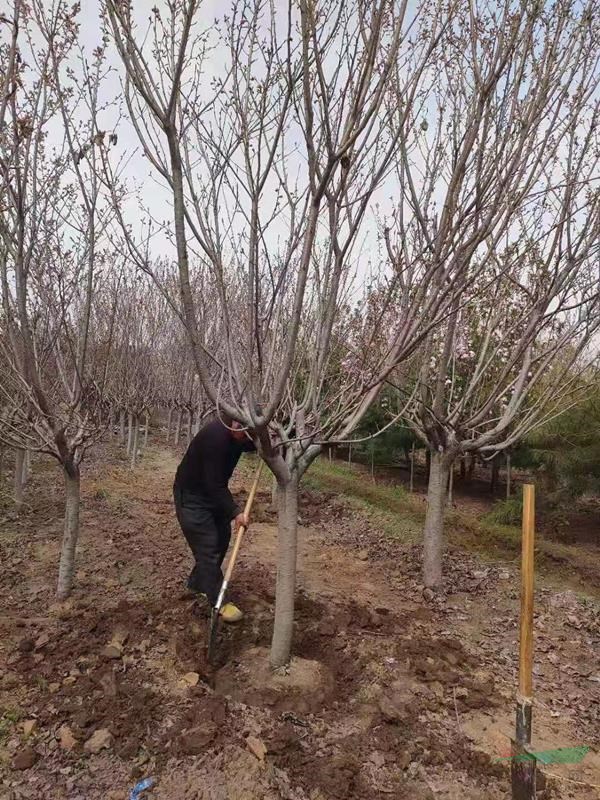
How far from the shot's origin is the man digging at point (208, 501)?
4062mm

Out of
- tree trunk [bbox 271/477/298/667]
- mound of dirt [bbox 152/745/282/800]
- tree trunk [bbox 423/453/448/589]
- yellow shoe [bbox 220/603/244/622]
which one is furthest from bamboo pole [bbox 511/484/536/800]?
tree trunk [bbox 423/453/448/589]

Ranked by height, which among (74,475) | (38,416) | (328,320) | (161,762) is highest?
(328,320)

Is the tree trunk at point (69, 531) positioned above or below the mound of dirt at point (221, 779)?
above

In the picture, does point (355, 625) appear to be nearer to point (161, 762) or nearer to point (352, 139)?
point (161, 762)

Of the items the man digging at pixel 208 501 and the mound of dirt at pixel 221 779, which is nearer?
the mound of dirt at pixel 221 779

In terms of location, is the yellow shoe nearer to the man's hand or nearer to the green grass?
the man's hand

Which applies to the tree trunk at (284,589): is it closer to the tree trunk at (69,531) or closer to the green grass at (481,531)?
the tree trunk at (69,531)

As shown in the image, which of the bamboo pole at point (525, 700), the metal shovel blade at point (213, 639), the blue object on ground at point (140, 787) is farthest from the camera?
the metal shovel blade at point (213, 639)

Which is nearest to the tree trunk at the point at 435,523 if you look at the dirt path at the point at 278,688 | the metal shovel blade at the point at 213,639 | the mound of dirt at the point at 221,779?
the dirt path at the point at 278,688

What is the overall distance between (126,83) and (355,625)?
3778mm

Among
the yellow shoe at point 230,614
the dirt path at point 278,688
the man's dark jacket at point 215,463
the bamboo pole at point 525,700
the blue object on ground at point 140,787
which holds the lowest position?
the blue object on ground at point 140,787

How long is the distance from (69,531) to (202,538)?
3.47 ft

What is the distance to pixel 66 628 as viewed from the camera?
3.71 m

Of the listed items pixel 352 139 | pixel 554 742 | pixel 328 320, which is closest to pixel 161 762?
pixel 554 742
